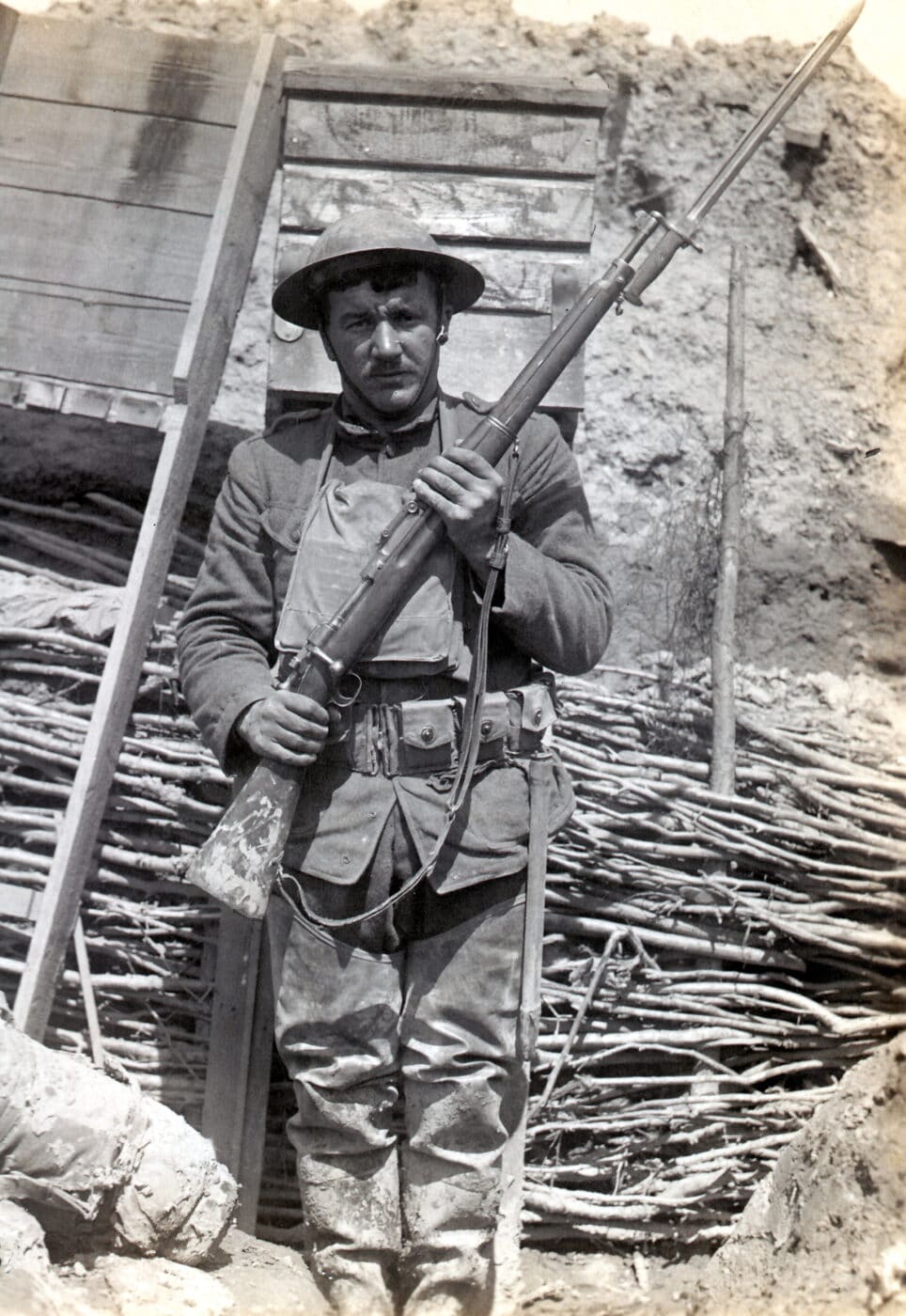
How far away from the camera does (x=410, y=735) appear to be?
253 cm

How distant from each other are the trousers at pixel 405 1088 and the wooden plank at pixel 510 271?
167cm

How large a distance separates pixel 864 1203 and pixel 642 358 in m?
2.80

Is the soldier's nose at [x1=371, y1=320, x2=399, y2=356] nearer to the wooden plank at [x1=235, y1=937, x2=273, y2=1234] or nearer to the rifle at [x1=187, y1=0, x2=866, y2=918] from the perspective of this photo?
the rifle at [x1=187, y1=0, x2=866, y2=918]

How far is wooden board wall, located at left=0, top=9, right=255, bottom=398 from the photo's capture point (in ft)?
11.7

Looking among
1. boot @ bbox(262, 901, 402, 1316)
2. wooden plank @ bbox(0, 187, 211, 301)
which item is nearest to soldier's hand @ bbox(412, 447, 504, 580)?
boot @ bbox(262, 901, 402, 1316)

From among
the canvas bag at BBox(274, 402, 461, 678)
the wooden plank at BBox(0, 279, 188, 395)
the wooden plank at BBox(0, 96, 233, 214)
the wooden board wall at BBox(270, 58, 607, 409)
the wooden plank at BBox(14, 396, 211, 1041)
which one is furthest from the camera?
the wooden plank at BBox(0, 96, 233, 214)

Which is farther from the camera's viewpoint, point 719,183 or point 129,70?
point 129,70

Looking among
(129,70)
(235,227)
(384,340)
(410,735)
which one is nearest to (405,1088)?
(410,735)

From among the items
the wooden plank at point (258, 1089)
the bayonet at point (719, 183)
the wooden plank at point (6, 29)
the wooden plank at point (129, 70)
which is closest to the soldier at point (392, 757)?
the bayonet at point (719, 183)

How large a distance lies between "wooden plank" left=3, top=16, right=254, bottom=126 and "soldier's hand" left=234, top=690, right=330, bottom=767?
2.18 m

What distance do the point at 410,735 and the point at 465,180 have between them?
182 centimetres

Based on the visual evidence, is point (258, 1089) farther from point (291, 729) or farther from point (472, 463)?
point (472, 463)

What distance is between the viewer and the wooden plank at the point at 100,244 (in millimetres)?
3641

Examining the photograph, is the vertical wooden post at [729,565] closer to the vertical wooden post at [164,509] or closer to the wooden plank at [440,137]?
the wooden plank at [440,137]
